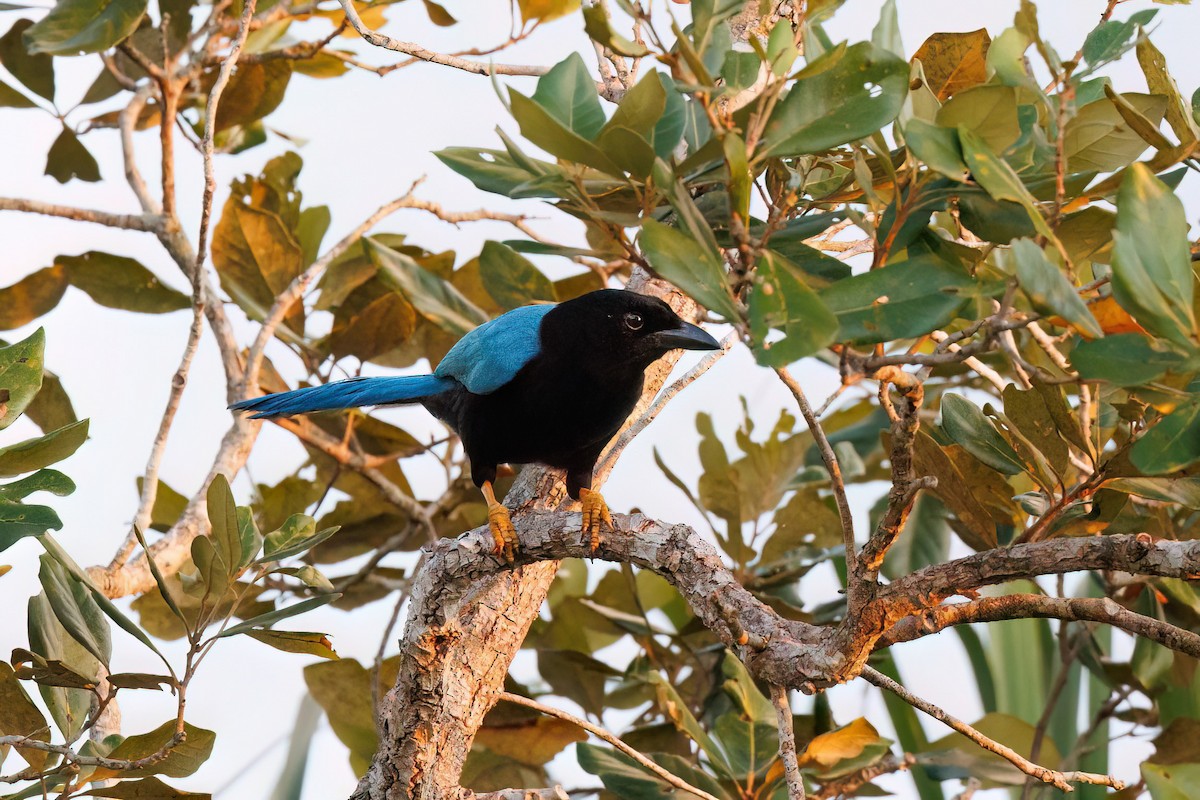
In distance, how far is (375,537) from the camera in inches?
141

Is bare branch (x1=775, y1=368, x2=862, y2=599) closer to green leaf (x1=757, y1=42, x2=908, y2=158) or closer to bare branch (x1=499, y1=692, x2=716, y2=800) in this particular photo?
green leaf (x1=757, y1=42, x2=908, y2=158)

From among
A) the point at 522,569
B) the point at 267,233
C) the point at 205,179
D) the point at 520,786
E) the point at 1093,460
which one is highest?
the point at 267,233

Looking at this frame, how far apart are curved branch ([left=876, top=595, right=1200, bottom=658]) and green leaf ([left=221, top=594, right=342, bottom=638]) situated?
1.00 m

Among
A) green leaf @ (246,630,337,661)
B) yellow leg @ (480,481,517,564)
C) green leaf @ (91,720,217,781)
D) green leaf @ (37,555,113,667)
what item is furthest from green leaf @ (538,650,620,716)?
green leaf @ (37,555,113,667)

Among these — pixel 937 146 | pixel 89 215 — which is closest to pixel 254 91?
pixel 89 215

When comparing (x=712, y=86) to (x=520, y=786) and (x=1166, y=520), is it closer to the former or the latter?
(x=1166, y=520)

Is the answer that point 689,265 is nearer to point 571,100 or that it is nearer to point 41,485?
point 571,100

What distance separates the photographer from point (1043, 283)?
1.12 m

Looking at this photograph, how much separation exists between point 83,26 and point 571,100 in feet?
6.54

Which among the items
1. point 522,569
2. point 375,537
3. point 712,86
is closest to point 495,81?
point 712,86

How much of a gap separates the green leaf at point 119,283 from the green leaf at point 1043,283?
2925mm

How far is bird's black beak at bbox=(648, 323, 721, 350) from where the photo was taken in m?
2.58

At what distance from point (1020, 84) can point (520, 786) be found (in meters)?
2.39

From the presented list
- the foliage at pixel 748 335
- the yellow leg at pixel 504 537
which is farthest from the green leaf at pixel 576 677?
the yellow leg at pixel 504 537
